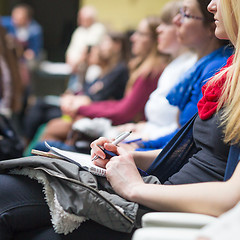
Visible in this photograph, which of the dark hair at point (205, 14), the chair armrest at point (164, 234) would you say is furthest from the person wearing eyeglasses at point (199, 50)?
the chair armrest at point (164, 234)

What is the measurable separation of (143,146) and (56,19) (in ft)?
26.1

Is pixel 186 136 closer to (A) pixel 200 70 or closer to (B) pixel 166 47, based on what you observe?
Result: (A) pixel 200 70

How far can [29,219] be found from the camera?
4.63ft

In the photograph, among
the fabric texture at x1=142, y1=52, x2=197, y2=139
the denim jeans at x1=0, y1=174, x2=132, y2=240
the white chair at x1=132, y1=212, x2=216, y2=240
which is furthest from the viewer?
the fabric texture at x1=142, y1=52, x2=197, y2=139

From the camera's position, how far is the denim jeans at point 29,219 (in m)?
1.38

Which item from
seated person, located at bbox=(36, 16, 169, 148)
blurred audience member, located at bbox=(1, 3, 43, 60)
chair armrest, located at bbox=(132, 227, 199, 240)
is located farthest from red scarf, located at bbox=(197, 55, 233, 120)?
blurred audience member, located at bbox=(1, 3, 43, 60)

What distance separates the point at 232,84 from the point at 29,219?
0.79m

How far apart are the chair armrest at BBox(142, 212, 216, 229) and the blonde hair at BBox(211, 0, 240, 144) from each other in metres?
0.26

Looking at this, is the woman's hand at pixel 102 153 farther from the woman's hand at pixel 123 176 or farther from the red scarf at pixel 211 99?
the red scarf at pixel 211 99

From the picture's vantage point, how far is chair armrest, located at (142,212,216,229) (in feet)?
3.70

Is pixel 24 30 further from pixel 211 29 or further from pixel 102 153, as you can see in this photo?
pixel 102 153

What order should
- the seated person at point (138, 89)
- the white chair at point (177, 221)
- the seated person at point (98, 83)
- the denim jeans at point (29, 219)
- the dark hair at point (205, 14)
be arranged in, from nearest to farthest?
the white chair at point (177, 221)
the denim jeans at point (29, 219)
the dark hair at point (205, 14)
the seated person at point (138, 89)
the seated person at point (98, 83)

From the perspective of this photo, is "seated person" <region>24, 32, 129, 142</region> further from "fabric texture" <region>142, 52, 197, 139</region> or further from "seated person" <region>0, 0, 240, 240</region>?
"seated person" <region>0, 0, 240, 240</region>

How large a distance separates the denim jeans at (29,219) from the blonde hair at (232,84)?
18.6 inches
